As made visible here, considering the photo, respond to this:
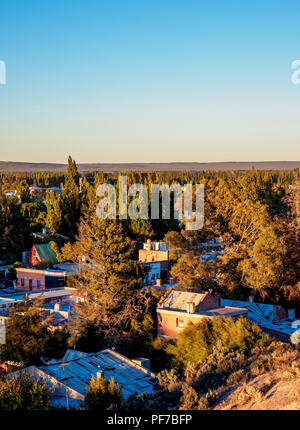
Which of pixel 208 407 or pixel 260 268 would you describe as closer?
pixel 208 407

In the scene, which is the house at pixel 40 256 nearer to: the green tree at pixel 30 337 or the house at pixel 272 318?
the house at pixel 272 318

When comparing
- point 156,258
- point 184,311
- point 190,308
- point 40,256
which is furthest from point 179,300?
point 40,256

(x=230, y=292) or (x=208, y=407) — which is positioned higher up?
(x=208, y=407)

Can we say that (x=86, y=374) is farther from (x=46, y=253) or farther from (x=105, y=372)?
(x=46, y=253)

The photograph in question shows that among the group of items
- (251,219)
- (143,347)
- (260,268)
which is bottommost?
(143,347)
